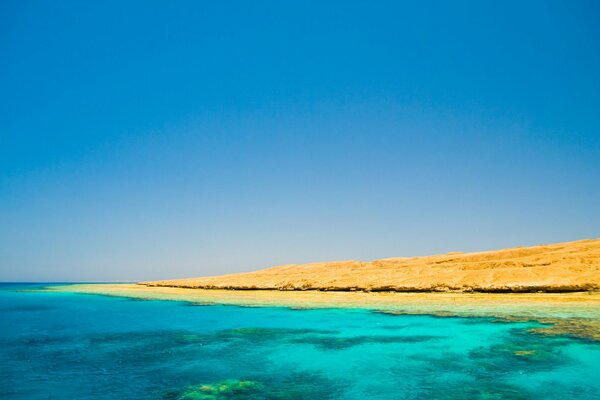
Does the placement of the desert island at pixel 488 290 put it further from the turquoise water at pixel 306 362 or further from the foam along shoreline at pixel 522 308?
the turquoise water at pixel 306 362

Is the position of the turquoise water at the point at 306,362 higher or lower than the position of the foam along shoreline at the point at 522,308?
lower

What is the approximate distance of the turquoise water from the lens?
1363 centimetres

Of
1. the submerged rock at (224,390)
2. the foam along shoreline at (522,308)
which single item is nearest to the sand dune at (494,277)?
the foam along shoreline at (522,308)

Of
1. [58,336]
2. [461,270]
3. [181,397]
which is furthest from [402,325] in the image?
[461,270]

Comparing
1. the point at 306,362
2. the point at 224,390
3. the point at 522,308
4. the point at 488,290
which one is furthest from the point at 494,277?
the point at 224,390

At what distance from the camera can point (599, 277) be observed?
42.2m

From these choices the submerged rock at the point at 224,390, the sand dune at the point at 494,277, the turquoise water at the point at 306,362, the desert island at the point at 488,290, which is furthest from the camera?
the sand dune at the point at 494,277

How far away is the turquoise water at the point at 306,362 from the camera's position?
13.6 m

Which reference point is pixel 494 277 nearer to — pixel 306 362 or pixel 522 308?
pixel 522 308

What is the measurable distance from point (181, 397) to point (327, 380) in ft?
17.2

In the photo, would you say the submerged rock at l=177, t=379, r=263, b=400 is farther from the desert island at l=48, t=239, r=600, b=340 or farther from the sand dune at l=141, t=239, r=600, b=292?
the sand dune at l=141, t=239, r=600, b=292

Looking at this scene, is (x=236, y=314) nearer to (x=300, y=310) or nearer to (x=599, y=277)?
(x=300, y=310)

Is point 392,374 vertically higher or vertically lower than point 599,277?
lower

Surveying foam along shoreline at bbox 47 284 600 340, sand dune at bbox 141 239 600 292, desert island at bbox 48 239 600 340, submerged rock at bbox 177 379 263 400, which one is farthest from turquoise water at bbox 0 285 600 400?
sand dune at bbox 141 239 600 292
